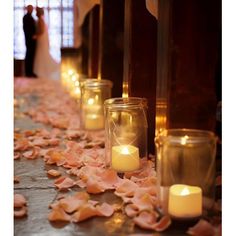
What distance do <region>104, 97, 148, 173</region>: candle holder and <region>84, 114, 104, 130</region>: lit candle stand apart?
0.86 metres

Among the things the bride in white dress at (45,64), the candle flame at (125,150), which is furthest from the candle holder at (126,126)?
the bride in white dress at (45,64)

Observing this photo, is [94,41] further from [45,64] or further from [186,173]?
[186,173]

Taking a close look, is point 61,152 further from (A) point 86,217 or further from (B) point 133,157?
(A) point 86,217

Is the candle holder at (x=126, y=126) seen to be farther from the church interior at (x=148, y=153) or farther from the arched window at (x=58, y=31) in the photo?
the arched window at (x=58, y=31)

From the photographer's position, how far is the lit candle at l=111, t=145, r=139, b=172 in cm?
180

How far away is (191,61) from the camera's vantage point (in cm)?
157

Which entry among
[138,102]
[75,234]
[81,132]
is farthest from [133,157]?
[81,132]

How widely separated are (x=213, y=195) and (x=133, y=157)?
50cm

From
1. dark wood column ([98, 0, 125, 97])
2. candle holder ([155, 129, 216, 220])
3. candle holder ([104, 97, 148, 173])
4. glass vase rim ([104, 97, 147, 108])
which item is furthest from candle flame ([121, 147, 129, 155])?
dark wood column ([98, 0, 125, 97])

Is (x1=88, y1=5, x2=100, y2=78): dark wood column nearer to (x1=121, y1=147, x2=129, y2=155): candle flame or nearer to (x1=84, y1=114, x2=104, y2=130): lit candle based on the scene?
(x1=84, y1=114, x2=104, y2=130): lit candle

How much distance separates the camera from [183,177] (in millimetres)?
1380

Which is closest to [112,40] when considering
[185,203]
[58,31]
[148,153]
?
[148,153]

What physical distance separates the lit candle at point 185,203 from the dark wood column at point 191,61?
0.90 feet
